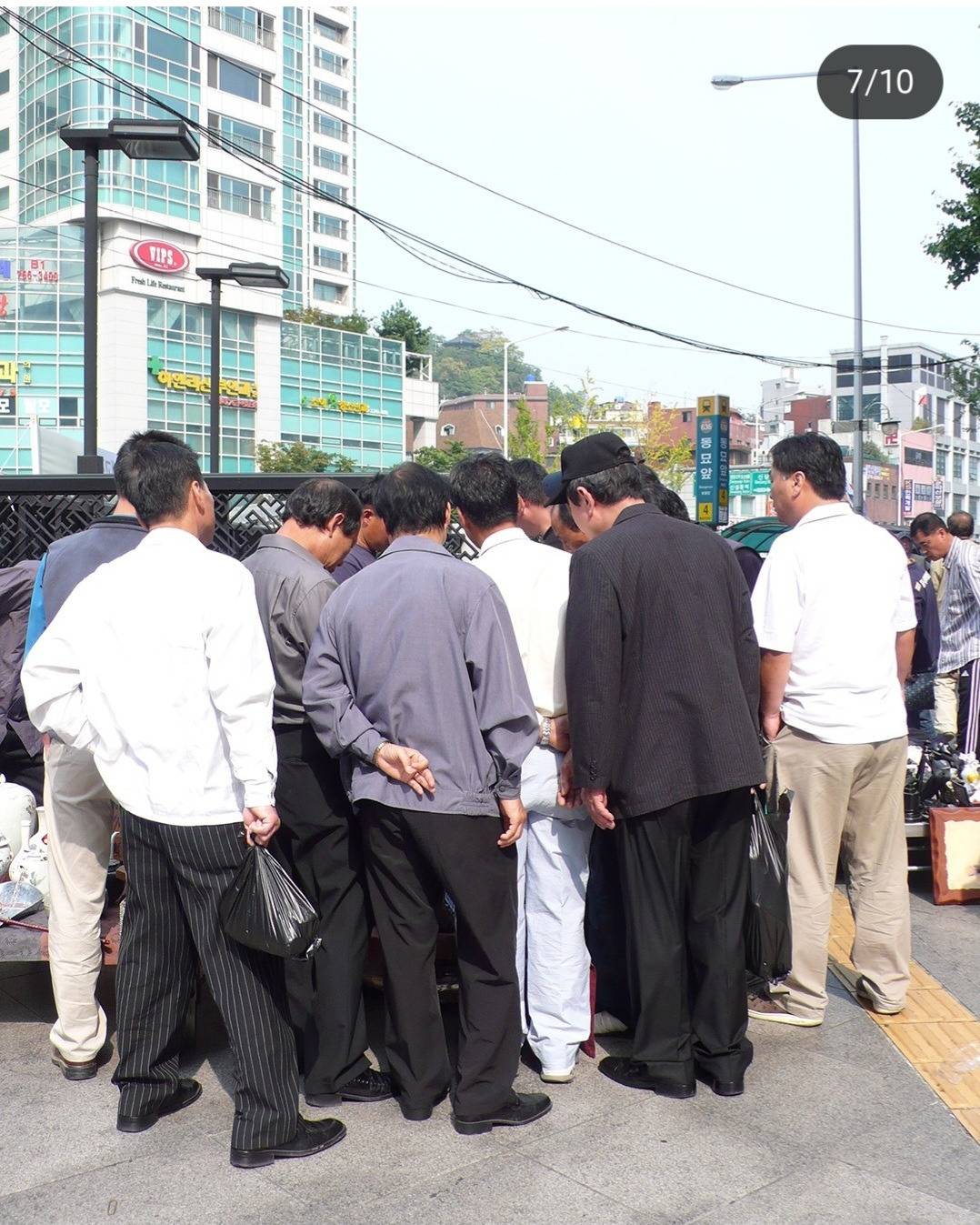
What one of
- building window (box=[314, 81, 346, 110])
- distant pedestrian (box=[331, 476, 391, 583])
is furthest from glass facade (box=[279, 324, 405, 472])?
distant pedestrian (box=[331, 476, 391, 583])

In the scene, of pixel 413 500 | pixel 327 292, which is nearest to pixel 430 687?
pixel 413 500

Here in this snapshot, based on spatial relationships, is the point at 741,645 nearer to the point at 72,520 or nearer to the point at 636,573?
the point at 636,573

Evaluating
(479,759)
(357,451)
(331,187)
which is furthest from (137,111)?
(479,759)

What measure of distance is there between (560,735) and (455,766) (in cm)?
54

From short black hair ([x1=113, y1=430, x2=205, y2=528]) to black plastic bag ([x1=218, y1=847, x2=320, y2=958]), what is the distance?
1.03 metres

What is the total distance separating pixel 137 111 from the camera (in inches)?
2053

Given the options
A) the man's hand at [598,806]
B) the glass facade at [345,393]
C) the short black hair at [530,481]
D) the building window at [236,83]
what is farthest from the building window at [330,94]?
the man's hand at [598,806]

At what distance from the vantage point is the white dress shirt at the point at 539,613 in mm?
3938

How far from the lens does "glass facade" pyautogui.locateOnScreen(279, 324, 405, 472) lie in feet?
198

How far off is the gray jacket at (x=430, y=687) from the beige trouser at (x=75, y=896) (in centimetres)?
91

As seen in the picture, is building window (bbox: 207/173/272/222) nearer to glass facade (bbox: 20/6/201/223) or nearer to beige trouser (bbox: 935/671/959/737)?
glass facade (bbox: 20/6/201/223)

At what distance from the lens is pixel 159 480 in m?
3.49

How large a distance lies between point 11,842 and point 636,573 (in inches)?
109

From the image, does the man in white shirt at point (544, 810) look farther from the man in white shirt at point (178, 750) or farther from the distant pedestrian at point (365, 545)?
the distant pedestrian at point (365, 545)
